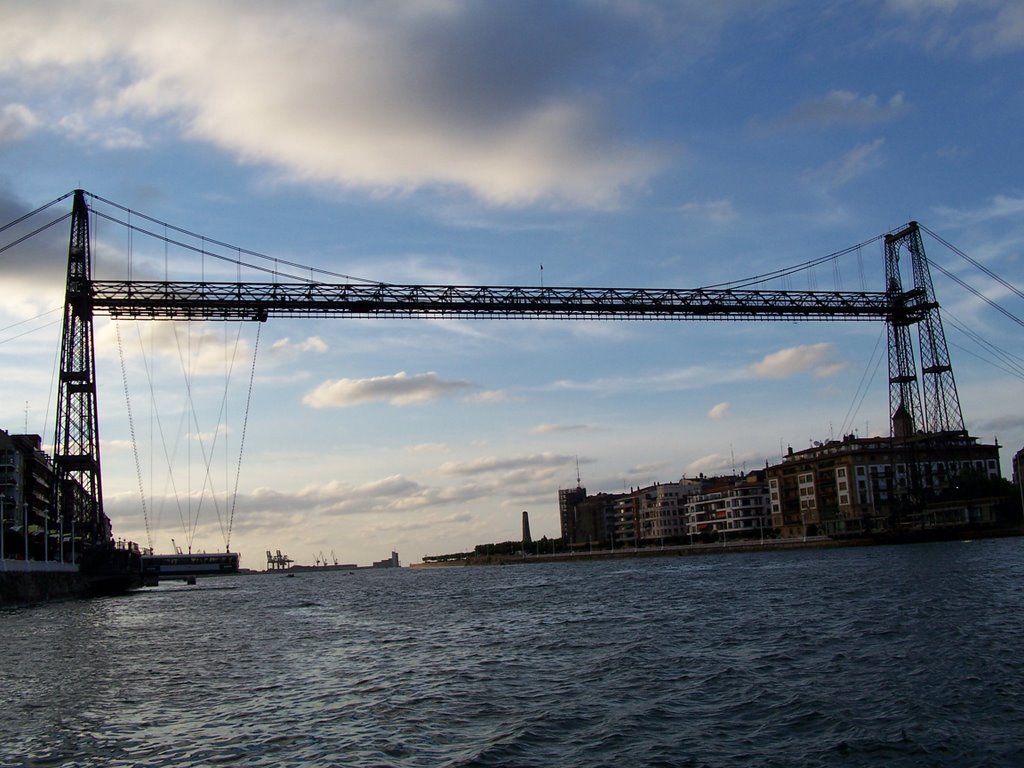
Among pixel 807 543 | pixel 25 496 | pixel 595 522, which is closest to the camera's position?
pixel 25 496

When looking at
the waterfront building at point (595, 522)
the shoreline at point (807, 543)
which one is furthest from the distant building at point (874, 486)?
the waterfront building at point (595, 522)

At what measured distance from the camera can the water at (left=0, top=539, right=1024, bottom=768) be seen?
41.0ft

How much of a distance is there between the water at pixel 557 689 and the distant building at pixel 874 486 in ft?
193

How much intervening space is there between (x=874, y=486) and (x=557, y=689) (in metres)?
108

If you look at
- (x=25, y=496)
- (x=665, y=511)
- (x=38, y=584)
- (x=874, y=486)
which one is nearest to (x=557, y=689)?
(x=38, y=584)

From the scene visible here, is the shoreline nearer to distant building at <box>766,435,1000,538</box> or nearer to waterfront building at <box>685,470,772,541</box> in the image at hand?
distant building at <box>766,435,1000,538</box>

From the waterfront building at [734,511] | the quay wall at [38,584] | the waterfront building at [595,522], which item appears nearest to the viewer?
the quay wall at [38,584]

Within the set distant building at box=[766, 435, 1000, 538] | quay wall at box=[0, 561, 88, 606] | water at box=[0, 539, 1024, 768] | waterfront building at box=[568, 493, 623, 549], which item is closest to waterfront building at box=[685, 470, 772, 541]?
distant building at box=[766, 435, 1000, 538]

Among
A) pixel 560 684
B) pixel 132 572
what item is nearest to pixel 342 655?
pixel 560 684

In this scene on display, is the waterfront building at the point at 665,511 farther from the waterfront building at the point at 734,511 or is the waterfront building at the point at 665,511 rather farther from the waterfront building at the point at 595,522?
the waterfront building at the point at 595,522

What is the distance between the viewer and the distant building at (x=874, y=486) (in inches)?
3420

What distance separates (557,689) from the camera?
55.7 ft

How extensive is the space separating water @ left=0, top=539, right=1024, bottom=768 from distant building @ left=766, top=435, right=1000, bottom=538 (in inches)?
2311

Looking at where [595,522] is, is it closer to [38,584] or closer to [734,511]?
[734,511]
